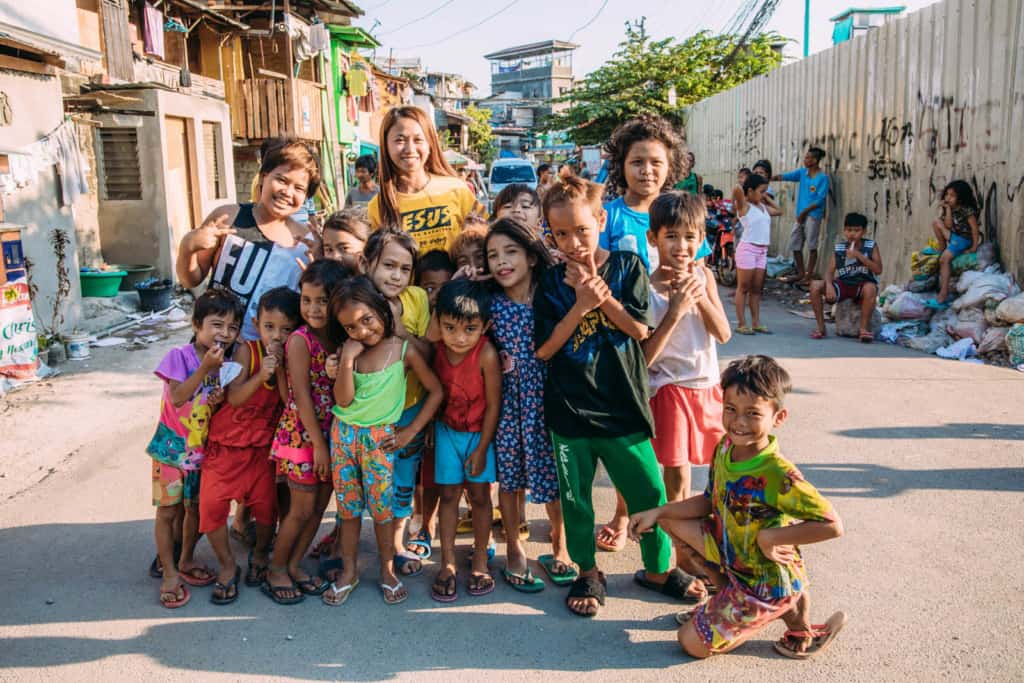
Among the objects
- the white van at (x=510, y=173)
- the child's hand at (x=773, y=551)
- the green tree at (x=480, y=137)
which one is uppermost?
the green tree at (x=480, y=137)

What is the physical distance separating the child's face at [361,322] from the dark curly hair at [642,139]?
1350 mm

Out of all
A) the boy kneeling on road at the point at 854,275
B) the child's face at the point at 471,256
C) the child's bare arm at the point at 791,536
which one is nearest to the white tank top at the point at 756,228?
the boy kneeling on road at the point at 854,275

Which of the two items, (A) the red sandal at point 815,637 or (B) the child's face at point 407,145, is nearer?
(A) the red sandal at point 815,637

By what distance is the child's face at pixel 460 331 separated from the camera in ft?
10.0

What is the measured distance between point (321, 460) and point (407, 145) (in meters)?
1.51

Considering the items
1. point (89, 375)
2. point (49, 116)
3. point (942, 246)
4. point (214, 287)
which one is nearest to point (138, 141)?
point (49, 116)

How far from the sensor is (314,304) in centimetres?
307

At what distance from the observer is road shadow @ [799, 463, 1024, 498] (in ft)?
13.2

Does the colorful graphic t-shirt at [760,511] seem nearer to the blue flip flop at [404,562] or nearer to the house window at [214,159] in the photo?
the blue flip flop at [404,562]

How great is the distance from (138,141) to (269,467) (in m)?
10.6

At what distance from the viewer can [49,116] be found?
8031 millimetres

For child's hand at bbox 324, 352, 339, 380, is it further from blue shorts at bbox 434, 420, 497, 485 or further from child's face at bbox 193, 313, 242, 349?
blue shorts at bbox 434, 420, 497, 485

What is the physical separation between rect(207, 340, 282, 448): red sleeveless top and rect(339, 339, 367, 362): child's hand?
0.37m

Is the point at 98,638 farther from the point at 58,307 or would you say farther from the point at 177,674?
the point at 58,307
